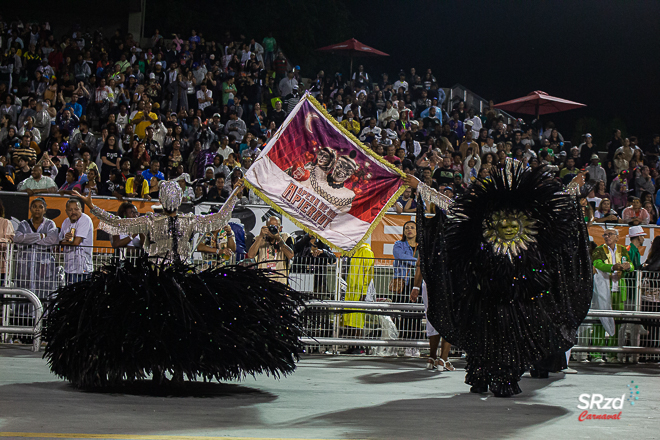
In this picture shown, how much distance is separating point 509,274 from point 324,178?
4.08 m

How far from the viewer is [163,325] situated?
5789 mm

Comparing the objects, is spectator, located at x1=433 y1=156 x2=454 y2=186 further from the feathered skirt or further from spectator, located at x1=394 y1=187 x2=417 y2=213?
the feathered skirt

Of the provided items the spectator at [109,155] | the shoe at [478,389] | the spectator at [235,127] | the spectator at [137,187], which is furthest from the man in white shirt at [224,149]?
the shoe at [478,389]

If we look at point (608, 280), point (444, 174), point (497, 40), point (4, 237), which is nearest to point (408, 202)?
point (444, 174)

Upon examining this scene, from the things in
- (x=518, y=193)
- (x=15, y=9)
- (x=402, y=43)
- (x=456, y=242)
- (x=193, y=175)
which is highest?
(x=402, y=43)

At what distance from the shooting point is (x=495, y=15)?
3306 cm

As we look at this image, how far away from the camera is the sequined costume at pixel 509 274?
21.0 feet

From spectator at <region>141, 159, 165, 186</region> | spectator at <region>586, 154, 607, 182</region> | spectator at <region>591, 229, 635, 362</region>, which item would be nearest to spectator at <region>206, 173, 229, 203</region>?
spectator at <region>141, 159, 165, 186</region>

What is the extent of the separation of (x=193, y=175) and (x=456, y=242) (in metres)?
10.2

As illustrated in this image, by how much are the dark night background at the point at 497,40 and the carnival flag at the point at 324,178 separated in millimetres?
17416

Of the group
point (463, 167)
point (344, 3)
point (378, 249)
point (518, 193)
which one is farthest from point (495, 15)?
point (518, 193)

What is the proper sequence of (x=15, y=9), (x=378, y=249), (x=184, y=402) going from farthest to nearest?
(x=15, y=9), (x=378, y=249), (x=184, y=402)

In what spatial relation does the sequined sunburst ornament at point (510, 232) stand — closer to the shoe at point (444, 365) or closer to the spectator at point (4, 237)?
the shoe at point (444, 365)

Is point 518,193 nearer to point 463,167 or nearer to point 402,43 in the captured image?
point 463,167
